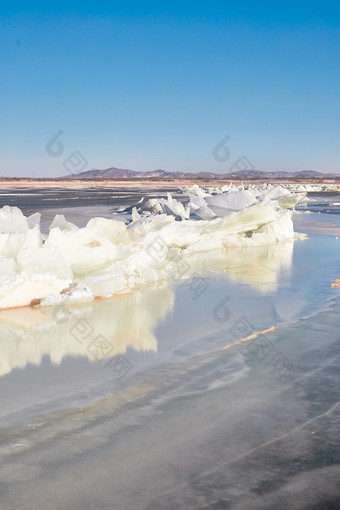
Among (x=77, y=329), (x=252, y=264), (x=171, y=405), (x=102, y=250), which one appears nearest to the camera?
(x=171, y=405)

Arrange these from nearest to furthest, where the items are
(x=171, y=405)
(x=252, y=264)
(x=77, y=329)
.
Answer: (x=171, y=405) → (x=77, y=329) → (x=252, y=264)

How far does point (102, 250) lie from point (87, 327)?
1.80 metres

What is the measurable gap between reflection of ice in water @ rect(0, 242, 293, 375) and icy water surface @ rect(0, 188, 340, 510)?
1 cm

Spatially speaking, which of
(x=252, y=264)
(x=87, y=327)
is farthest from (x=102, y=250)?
(x=252, y=264)

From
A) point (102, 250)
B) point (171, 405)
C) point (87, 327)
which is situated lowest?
point (171, 405)

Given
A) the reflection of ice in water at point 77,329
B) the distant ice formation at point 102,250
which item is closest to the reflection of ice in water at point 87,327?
the reflection of ice in water at point 77,329

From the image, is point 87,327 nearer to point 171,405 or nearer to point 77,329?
point 77,329

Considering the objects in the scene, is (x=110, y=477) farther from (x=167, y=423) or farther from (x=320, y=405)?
(x=320, y=405)

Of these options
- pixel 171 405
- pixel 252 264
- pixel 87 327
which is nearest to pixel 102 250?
pixel 87 327

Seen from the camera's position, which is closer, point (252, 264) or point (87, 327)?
point (87, 327)

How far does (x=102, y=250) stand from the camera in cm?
568

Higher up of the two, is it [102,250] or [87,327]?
[102,250]

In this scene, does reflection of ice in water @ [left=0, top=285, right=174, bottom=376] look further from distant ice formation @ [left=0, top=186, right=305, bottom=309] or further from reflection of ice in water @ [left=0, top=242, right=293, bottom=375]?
distant ice formation @ [left=0, top=186, right=305, bottom=309]

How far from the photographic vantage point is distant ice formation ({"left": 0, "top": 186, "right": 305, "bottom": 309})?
4.68m
